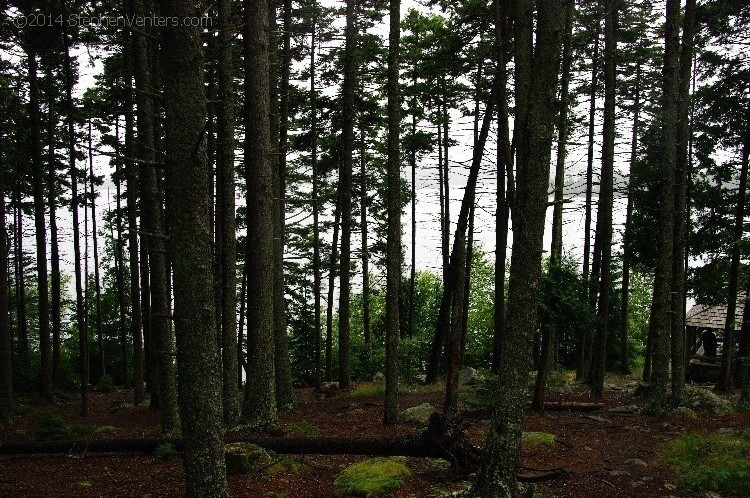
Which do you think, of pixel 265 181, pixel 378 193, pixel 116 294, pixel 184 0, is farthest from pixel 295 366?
pixel 184 0

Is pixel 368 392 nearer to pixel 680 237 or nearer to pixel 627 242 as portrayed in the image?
pixel 680 237

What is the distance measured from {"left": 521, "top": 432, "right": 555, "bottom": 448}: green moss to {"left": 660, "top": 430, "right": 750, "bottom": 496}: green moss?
5.81 feet

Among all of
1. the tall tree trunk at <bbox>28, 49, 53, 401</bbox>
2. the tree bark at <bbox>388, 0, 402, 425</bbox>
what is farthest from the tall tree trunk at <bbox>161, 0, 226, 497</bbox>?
the tall tree trunk at <bbox>28, 49, 53, 401</bbox>

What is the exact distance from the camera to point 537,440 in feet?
29.6

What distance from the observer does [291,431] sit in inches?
360

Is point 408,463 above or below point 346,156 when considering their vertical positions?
below

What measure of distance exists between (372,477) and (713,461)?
4.92 metres

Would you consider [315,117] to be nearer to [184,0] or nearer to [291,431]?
[291,431]

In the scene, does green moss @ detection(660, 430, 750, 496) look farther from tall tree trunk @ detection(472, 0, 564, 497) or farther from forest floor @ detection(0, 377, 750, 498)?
tall tree trunk @ detection(472, 0, 564, 497)


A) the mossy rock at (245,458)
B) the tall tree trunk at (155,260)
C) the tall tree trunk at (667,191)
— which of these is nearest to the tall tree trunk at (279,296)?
the tall tree trunk at (155,260)


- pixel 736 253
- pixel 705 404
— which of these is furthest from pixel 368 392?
pixel 736 253

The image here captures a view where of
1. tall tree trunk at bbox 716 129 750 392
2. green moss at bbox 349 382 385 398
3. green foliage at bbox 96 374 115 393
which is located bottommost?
green foliage at bbox 96 374 115 393

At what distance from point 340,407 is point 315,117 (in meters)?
10.0

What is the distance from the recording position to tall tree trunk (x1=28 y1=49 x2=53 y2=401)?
1580cm
